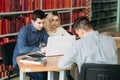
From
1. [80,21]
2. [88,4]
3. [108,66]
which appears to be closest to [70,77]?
[80,21]

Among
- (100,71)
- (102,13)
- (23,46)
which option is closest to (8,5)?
(23,46)

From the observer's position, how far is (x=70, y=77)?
3760 millimetres

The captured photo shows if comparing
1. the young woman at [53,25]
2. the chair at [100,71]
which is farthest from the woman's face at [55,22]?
the chair at [100,71]

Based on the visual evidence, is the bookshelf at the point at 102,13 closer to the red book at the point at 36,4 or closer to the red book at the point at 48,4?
the red book at the point at 48,4

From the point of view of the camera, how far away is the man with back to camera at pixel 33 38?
11.1 feet

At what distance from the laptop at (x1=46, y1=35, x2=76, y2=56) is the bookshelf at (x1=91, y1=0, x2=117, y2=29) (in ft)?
19.6

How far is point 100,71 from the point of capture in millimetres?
2293

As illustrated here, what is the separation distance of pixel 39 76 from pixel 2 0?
158 cm

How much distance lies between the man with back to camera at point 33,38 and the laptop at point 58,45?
0.69 ft

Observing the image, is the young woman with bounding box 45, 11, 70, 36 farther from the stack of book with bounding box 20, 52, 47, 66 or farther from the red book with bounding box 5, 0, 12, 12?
the stack of book with bounding box 20, 52, 47, 66

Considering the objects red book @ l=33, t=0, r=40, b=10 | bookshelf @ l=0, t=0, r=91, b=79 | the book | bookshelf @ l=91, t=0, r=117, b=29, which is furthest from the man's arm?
bookshelf @ l=91, t=0, r=117, b=29

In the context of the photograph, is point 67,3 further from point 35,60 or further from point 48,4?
point 35,60

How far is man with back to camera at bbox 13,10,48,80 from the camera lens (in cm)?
339

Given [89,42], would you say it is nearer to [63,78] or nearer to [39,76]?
[63,78]
